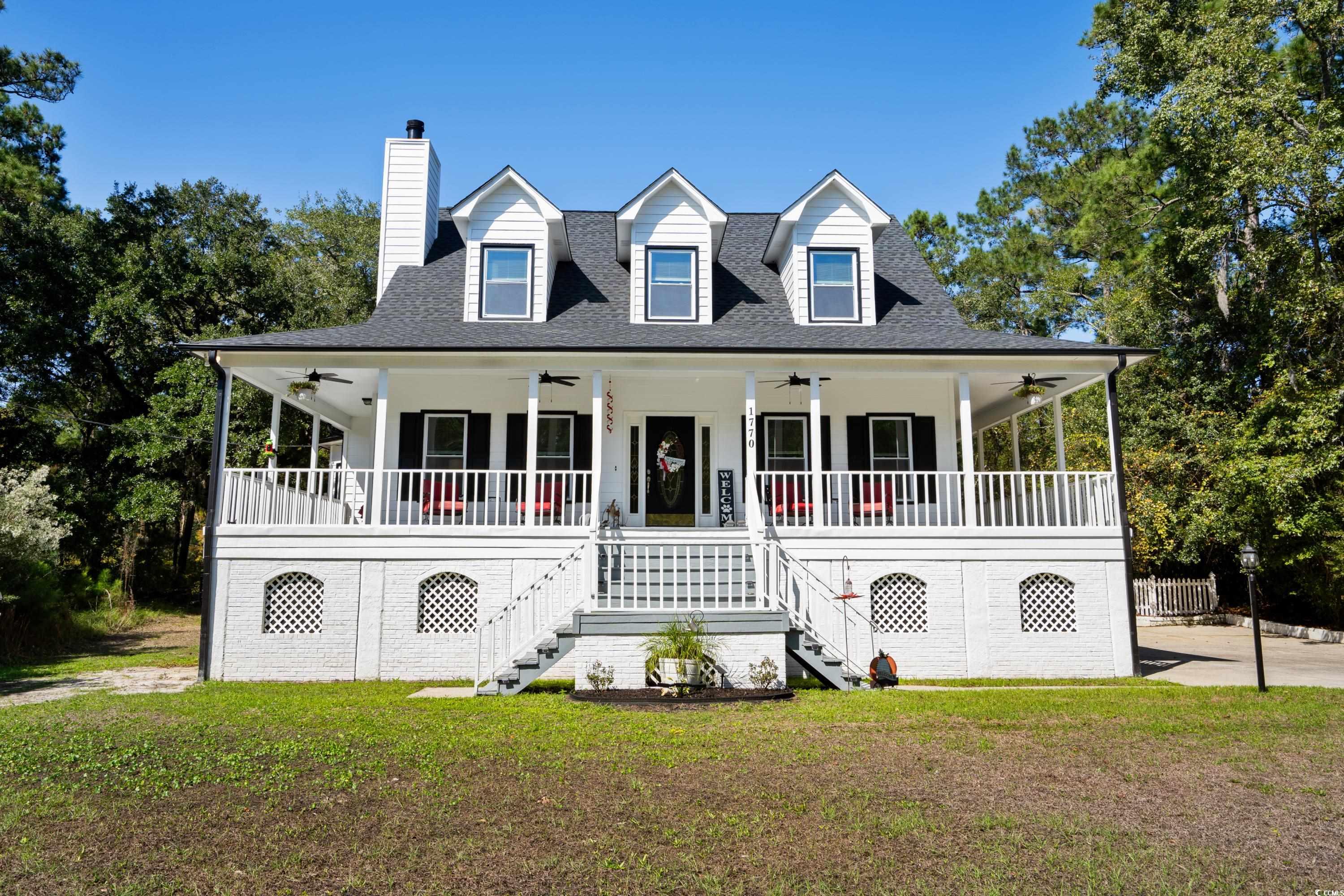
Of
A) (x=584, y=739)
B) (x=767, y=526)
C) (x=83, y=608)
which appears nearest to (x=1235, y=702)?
(x=767, y=526)

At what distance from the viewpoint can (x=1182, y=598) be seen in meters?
25.2

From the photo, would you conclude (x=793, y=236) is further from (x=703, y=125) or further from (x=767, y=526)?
(x=767, y=526)

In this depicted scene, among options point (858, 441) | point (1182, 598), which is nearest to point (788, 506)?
point (858, 441)

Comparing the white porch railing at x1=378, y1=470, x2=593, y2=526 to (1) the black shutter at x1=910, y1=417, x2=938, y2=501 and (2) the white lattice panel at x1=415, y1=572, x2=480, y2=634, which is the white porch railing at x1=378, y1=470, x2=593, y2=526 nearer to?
(2) the white lattice panel at x1=415, y1=572, x2=480, y2=634

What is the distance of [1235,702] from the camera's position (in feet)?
31.9

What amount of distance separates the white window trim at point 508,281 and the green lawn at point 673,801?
821 cm

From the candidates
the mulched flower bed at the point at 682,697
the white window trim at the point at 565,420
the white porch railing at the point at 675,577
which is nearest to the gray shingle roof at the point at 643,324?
the white window trim at the point at 565,420

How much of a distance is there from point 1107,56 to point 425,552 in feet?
73.8

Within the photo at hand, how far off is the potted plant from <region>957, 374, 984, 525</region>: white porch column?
489cm

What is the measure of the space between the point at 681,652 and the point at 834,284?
8.46m

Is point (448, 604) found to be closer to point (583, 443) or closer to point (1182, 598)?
point (583, 443)

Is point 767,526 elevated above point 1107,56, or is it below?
below

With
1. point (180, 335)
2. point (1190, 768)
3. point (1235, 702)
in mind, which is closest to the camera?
point (1190, 768)

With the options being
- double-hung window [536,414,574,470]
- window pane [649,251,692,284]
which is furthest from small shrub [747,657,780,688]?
window pane [649,251,692,284]
